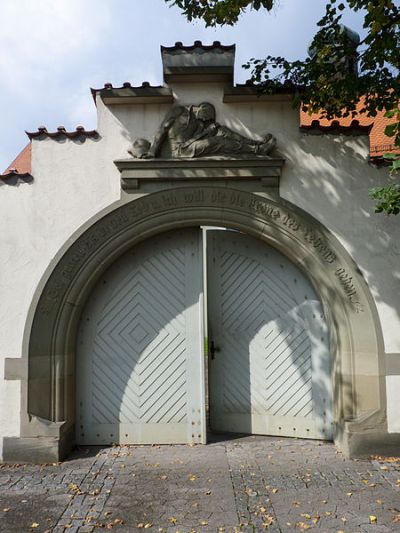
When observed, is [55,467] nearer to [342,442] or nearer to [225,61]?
[342,442]

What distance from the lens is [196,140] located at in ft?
18.2

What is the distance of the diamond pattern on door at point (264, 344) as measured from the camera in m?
5.79

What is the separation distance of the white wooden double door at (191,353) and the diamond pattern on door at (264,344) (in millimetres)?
12

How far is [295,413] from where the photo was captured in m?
5.81

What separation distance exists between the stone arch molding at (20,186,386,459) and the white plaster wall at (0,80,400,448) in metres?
0.15

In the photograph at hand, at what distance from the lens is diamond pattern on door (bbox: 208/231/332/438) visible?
5785 millimetres

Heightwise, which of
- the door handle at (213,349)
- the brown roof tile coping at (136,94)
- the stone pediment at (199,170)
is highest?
the brown roof tile coping at (136,94)

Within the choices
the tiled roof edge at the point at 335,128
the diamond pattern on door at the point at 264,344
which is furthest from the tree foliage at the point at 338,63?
the diamond pattern on door at the point at 264,344

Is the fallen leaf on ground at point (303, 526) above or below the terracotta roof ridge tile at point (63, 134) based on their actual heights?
below

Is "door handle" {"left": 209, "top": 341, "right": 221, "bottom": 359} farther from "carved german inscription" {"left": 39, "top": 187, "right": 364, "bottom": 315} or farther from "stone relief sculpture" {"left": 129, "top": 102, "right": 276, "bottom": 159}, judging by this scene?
"stone relief sculpture" {"left": 129, "top": 102, "right": 276, "bottom": 159}

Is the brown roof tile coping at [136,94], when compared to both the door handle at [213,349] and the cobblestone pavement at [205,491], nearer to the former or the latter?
the door handle at [213,349]

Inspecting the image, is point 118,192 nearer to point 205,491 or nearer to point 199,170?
Answer: point 199,170

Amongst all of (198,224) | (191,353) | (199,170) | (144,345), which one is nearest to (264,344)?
(191,353)

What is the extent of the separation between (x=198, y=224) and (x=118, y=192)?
988mm
